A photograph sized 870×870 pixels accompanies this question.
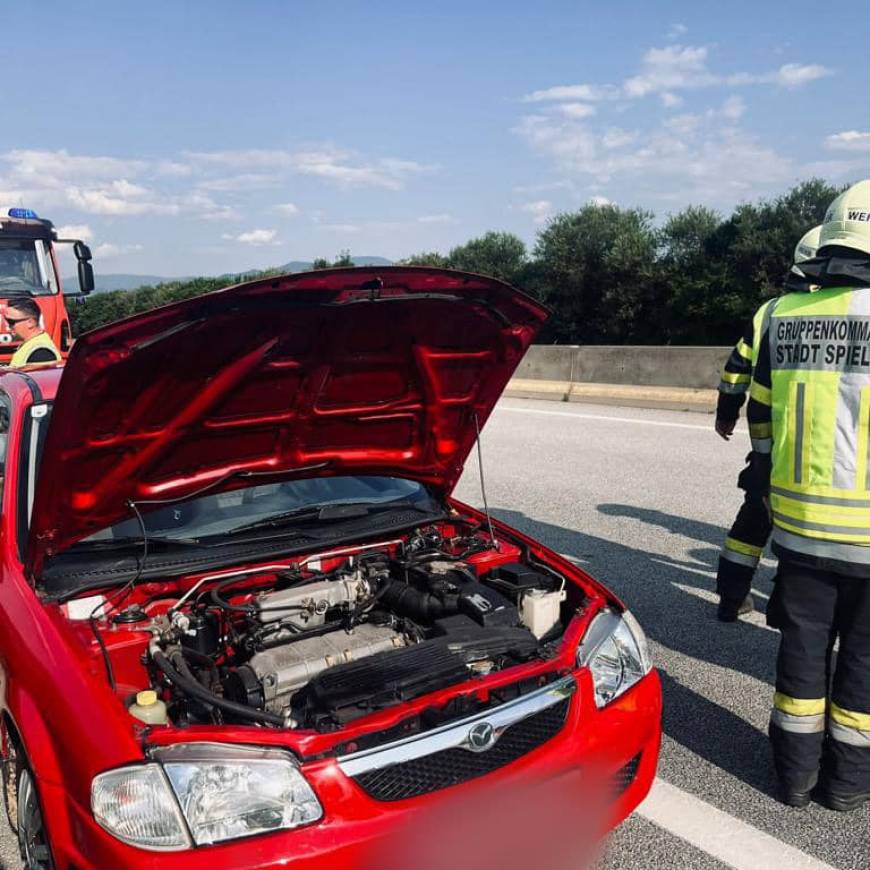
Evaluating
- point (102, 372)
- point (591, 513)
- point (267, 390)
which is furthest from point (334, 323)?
point (591, 513)

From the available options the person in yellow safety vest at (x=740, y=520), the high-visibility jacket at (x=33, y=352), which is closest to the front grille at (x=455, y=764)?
the person in yellow safety vest at (x=740, y=520)

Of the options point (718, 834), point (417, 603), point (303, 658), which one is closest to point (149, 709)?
point (303, 658)

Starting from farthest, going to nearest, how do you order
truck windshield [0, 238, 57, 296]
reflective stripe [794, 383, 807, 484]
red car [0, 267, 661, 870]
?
1. truck windshield [0, 238, 57, 296]
2. reflective stripe [794, 383, 807, 484]
3. red car [0, 267, 661, 870]

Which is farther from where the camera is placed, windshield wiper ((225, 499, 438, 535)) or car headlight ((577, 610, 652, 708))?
windshield wiper ((225, 499, 438, 535))

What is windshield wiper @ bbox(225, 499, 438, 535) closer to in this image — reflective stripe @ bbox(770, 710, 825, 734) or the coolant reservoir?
the coolant reservoir

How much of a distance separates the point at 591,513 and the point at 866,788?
388cm

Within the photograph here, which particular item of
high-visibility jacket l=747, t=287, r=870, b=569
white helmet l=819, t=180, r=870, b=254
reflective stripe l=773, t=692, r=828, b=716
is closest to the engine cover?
reflective stripe l=773, t=692, r=828, b=716

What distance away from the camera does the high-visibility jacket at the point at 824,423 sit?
2668 mm

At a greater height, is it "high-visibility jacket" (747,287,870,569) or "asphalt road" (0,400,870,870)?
"high-visibility jacket" (747,287,870,569)

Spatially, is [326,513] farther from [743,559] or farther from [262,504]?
[743,559]

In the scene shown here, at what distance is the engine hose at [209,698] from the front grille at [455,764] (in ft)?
1.06

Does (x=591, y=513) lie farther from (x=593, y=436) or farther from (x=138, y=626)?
(x=138, y=626)

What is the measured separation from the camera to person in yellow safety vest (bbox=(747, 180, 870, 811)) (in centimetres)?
269

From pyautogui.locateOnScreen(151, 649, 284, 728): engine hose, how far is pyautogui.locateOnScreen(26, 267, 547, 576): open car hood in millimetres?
599
